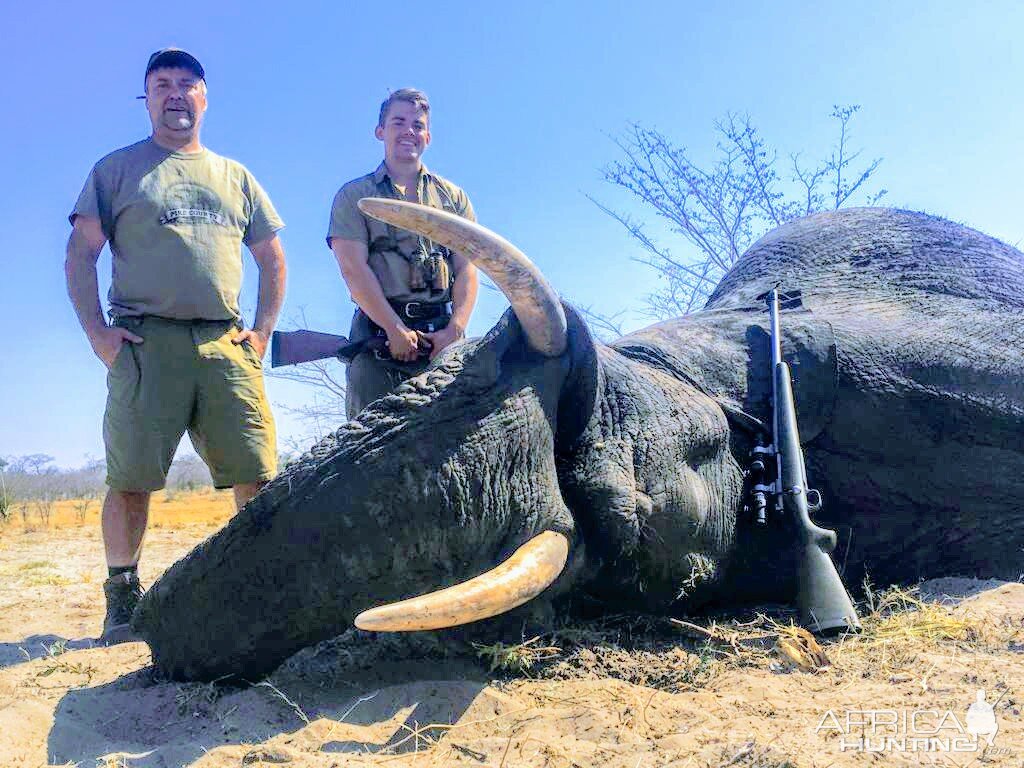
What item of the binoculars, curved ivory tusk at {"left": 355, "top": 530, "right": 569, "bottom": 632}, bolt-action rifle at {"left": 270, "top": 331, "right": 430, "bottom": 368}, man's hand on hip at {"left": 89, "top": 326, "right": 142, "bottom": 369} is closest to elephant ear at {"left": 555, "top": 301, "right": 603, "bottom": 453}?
curved ivory tusk at {"left": 355, "top": 530, "right": 569, "bottom": 632}

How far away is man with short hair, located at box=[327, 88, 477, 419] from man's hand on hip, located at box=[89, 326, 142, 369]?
3.20 ft

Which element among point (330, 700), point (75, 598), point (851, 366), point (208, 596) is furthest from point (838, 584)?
point (75, 598)

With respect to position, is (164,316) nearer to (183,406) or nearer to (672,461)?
(183,406)

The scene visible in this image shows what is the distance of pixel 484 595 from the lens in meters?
2.04

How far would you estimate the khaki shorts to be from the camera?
382 cm

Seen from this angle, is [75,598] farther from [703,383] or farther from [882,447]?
[882,447]

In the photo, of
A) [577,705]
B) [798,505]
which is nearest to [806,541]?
[798,505]

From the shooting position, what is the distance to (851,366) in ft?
11.4

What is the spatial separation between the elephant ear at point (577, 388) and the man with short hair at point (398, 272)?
1.50 m

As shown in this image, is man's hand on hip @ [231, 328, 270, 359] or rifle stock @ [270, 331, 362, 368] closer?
man's hand on hip @ [231, 328, 270, 359]

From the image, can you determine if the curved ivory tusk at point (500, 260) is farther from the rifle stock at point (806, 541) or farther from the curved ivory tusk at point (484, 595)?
the rifle stock at point (806, 541)

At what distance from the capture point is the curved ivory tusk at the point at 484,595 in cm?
189

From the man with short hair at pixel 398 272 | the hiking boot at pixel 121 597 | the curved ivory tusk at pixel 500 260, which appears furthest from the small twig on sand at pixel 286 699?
the man with short hair at pixel 398 272

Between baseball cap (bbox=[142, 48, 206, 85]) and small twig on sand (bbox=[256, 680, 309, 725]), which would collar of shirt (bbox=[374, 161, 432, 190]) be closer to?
baseball cap (bbox=[142, 48, 206, 85])
